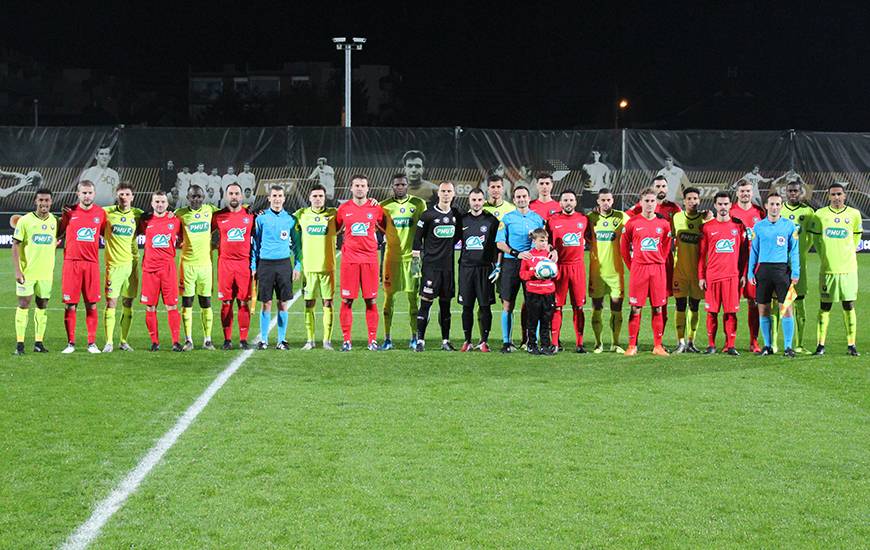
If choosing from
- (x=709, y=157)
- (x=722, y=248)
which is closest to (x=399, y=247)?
(x=722, y=248)

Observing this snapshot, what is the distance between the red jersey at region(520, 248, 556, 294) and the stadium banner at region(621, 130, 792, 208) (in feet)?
49.4

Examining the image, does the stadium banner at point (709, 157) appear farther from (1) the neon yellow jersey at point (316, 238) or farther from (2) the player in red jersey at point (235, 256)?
(2) the player in red jersey at point (235, 256)

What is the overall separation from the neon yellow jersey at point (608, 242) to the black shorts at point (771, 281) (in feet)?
4.64

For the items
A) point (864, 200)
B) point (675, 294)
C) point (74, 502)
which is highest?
point (864, 200)

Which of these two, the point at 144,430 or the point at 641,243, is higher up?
the point at 641,243

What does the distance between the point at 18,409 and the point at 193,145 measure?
701 inches

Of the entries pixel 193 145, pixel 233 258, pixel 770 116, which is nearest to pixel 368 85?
pixel 770 116

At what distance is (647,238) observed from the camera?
33.8 feet

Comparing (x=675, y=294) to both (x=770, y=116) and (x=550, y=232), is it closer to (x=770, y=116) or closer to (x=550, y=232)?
(x=550, y=232)

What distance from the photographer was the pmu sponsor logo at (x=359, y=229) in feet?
34.3

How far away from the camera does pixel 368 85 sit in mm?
97812

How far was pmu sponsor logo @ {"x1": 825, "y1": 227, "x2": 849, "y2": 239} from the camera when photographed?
10297 mm

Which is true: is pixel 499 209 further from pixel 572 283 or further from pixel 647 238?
pixel 647 238

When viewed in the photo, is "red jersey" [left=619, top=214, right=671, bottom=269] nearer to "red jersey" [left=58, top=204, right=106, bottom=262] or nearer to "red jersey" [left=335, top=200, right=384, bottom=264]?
"red jersey" [left=335, top=200, right=384, bottom=264]
